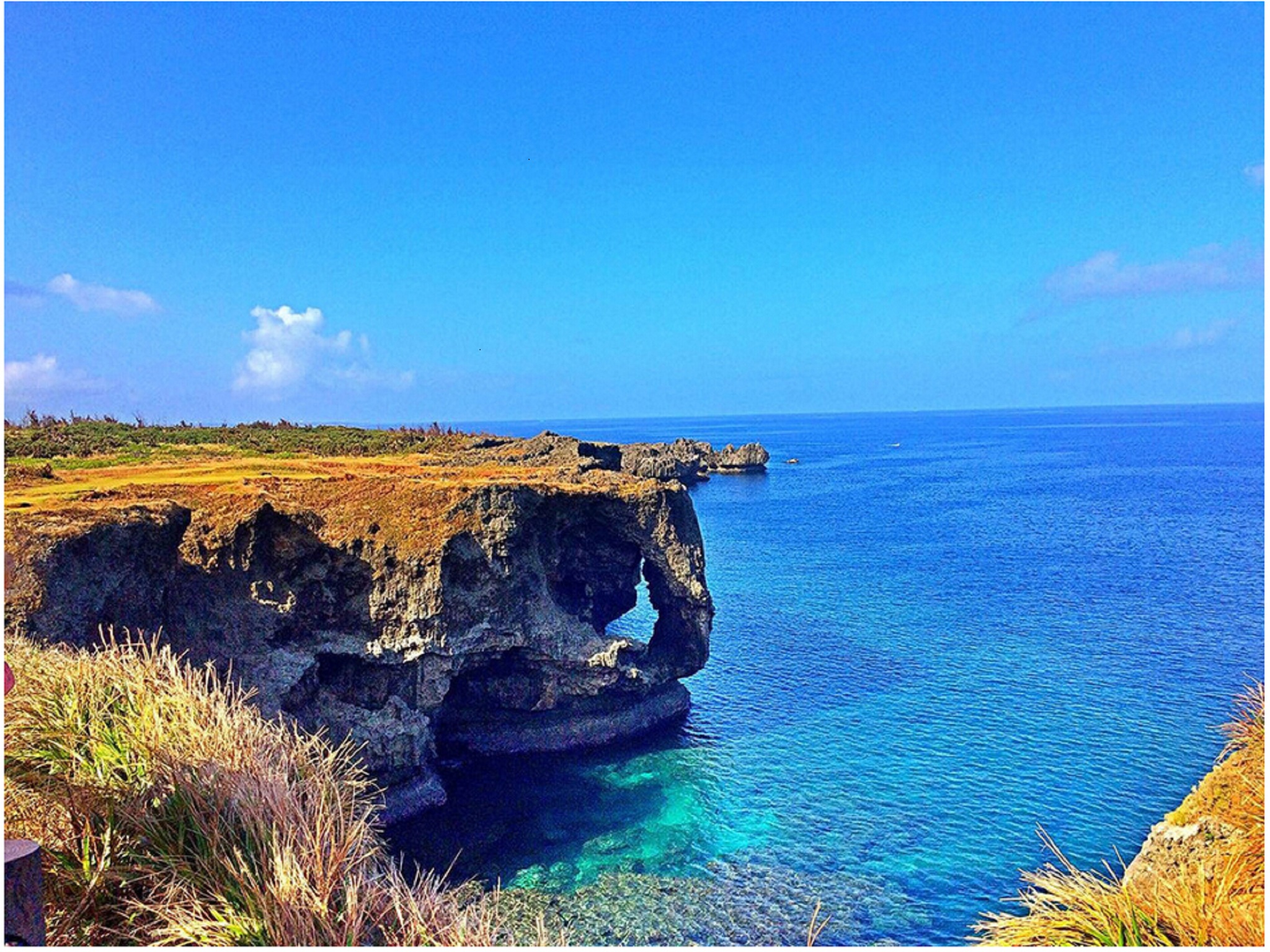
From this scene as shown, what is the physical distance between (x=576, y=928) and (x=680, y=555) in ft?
44.2

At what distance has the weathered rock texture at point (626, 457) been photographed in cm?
4175

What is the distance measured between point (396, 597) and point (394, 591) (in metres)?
0.19

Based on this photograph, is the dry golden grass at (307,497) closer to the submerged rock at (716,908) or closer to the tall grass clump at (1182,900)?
the submerged rock at (716,908)

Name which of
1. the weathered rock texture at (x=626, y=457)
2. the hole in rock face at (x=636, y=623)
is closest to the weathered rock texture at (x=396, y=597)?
the weathered rock texture at (x=626, y=457)

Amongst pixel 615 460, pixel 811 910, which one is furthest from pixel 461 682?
pixel 615 460

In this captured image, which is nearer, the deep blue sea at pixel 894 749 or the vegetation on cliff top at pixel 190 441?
the deep blue sea at pixel 894 749

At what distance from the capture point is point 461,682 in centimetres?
2855

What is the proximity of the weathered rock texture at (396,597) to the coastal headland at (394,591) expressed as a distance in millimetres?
58

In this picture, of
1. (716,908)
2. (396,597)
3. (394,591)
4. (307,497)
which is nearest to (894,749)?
(716,908)

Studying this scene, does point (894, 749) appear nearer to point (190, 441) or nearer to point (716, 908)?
point (716, 908)

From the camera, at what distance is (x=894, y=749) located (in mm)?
27859

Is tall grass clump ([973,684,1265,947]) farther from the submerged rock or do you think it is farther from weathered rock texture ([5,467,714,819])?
weathered rock texture ([5,467,714,819])

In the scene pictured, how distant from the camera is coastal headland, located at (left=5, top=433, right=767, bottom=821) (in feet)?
69.2

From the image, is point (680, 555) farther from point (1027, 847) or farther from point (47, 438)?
point (47, 438)
